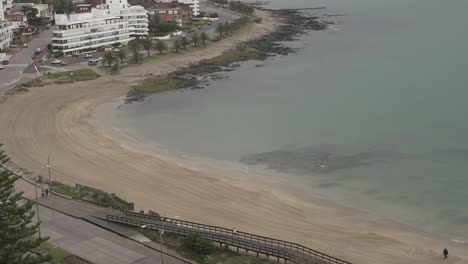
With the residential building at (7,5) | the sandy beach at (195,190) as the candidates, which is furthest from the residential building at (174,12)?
the sandy beach at (195,190)

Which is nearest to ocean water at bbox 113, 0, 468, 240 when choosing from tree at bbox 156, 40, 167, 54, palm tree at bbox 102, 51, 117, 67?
tree at bbox 156, 40, 167, 54

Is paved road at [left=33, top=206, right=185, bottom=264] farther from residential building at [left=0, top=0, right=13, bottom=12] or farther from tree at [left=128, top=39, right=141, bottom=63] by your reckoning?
residential building at [left=0, top=0, right=13, bottom=12]

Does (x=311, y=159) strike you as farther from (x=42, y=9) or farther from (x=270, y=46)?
(x=42, y=9)

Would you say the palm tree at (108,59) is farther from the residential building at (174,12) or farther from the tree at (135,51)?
the residential building at (174,12)

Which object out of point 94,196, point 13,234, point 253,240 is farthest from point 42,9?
point 13,234

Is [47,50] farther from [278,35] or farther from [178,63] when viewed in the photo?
[278,35]

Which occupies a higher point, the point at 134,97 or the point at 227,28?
the point at 227,28
